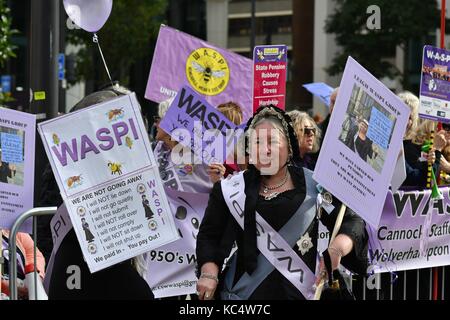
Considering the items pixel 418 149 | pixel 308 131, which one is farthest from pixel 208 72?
pixel 418 149

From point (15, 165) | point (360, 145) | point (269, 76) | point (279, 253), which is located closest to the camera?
point (279, 253)

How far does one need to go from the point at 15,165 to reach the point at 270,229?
1634 millimetres

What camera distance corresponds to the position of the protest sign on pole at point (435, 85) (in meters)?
7.64

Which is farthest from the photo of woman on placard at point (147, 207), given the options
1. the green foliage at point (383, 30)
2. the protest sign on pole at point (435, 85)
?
the green foliage at point (383, 30)

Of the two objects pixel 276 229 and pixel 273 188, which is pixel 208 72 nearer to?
pixel 273 188

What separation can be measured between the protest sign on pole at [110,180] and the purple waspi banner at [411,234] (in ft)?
8.65

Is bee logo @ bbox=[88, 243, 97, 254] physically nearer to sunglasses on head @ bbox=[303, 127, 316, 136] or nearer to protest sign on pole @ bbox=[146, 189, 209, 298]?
protest sign on pole @ bbox=[146, 189, 209, 298]

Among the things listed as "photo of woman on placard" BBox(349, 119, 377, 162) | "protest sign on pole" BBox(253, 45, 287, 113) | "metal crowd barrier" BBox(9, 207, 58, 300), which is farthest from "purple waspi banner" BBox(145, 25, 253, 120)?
"photo of woman on placard" BBox(349, 119, 377, 162)

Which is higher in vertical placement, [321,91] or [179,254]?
[321,91]

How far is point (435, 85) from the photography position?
7.75 m
